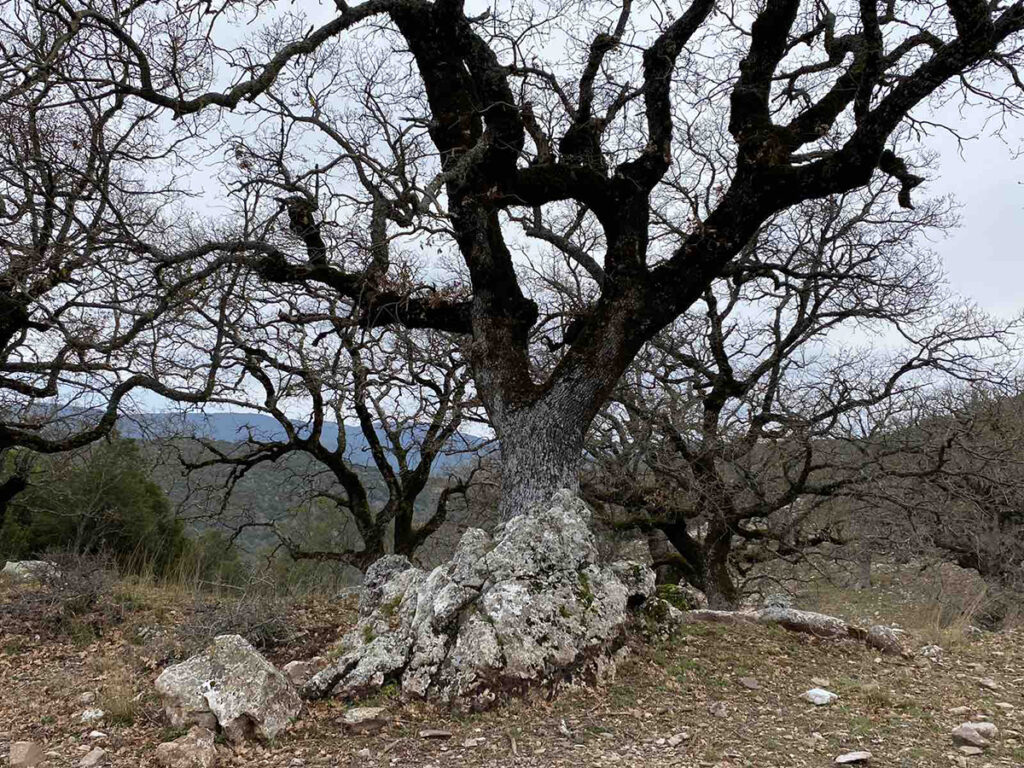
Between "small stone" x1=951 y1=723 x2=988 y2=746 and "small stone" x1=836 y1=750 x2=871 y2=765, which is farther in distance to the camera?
"small stone" x1=951 y1=723 x2=988 y2=746

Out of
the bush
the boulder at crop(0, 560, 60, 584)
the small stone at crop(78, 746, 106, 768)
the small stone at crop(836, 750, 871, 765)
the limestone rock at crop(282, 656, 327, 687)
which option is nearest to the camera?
the small stone at crop(836, 750, 871, 765)

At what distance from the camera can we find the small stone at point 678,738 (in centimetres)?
374

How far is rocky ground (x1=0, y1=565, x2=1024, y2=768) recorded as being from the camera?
3.64 meters

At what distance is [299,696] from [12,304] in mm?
6482

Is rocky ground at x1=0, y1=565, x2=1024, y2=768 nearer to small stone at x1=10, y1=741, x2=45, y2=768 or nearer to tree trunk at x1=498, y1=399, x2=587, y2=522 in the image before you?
small stone at x1=10, y1=741, x2=45, y2=768

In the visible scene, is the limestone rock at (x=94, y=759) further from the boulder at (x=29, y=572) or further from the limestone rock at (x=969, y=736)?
the limestone rock at (x=969, y=736)

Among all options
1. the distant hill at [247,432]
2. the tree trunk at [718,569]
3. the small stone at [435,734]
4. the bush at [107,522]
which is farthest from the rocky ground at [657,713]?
the bush at [107,522]

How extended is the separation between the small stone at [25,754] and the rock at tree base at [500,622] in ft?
4.85

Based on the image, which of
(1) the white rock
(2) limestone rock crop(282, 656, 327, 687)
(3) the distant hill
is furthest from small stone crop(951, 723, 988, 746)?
(3) the distant hill

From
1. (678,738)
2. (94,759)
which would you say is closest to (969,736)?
(678,738)

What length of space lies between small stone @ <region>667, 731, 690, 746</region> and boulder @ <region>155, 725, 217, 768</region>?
2457 millimetres

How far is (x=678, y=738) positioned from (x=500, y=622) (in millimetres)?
1220

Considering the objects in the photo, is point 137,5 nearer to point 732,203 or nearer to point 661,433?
point 732,203

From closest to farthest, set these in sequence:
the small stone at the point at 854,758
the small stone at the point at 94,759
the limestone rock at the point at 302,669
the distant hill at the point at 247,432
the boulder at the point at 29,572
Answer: the small stone at the point at 854,758, the small stone at the point at 94,759, the limestone rock at the point at 302,669, the boulder at the point at 29,572, the distant hill at the point at 247,432
